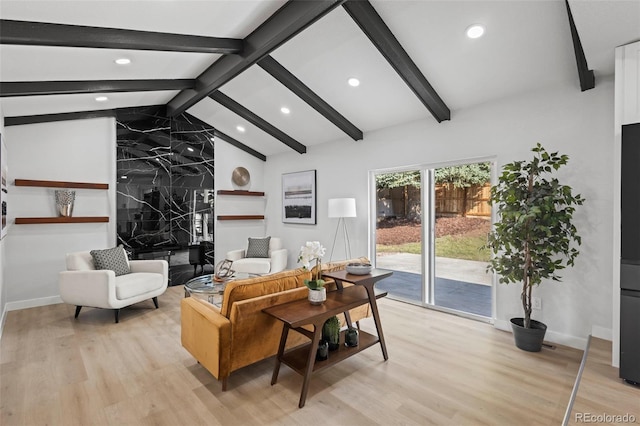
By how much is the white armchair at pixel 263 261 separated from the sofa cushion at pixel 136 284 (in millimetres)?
1383

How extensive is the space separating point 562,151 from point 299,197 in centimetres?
405

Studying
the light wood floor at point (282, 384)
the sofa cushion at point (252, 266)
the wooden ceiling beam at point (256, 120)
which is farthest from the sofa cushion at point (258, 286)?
the wooden ceiling beam at point (256, 120)

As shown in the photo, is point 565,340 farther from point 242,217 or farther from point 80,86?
point 80,86

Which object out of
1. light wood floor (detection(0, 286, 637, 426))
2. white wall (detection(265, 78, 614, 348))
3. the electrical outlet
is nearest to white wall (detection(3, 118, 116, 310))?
light wood floor (detection(0, 286, 637, 426))

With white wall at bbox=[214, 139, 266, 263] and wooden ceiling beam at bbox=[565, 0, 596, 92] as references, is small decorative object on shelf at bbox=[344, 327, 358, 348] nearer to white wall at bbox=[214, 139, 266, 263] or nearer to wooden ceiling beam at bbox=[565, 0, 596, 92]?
wooden ceiling beam at bbox=[565, 0, 596, 92]

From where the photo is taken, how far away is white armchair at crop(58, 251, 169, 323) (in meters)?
3.59

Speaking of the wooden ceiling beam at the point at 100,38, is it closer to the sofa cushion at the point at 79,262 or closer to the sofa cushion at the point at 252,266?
the sofa cushion at the point at 79,262

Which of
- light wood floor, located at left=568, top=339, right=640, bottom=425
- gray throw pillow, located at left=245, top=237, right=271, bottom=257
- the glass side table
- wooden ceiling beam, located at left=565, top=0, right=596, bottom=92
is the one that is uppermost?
wooden ceiling beam, located at left=565, top=0, right=596, bottom=92

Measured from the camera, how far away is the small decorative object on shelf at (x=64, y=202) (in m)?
4.42

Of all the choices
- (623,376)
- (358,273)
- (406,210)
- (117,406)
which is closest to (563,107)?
(406,210)

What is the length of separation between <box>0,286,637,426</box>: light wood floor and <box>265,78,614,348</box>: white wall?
1.23ft

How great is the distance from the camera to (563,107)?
10.1ft

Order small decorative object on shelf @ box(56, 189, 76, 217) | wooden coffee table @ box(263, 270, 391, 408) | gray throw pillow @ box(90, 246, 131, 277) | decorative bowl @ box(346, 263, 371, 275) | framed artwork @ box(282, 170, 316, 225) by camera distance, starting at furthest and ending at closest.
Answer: framed artwork @ box(282, 170, 316, 225), small decorative object on shelf @ box(56, 189, 76, 217), gray throw pillow @ box(90, 246, 131, 277), decorative bowl @ box(346, 263, 371, 275), wooden coffee table @ box(263, 270, 391, 408)

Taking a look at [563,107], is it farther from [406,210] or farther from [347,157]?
[347,157]
